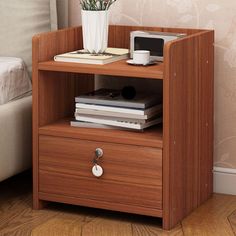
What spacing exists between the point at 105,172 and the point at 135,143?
15 centimetres

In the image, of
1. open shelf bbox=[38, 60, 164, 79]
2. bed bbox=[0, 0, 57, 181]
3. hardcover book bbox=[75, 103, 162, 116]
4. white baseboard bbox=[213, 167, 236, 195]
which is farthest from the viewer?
white baseboard bbox=[213, 167, 236, 195]

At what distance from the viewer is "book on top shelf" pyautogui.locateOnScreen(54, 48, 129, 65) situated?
2193 millimetres

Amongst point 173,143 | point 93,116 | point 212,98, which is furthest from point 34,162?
point 212,98

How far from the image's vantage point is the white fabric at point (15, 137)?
2.28 m

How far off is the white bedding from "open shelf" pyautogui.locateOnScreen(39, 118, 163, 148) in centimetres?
18

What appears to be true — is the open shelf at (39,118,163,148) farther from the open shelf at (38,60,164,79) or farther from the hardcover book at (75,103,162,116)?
the open shelf at (38,60,164,79)

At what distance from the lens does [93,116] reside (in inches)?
88.8

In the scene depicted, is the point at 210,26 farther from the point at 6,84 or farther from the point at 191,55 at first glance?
the point at 6,84

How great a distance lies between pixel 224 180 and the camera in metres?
2.48

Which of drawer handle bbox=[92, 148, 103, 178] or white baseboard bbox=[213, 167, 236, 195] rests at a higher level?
drawer handle bbox=[92, 148, 103, 178]

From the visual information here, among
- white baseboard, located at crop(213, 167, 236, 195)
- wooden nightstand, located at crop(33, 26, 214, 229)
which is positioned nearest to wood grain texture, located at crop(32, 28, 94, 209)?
wooden nightstand, located at crop(33, 26, 214, 229)

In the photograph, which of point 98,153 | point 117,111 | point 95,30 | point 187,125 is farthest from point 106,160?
point 95,30

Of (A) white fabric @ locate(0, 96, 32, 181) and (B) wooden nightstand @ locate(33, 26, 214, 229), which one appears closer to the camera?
(B) wooden nightstand @ locate(33, 26, 214, 229)

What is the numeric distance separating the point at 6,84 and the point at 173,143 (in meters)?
0.62
